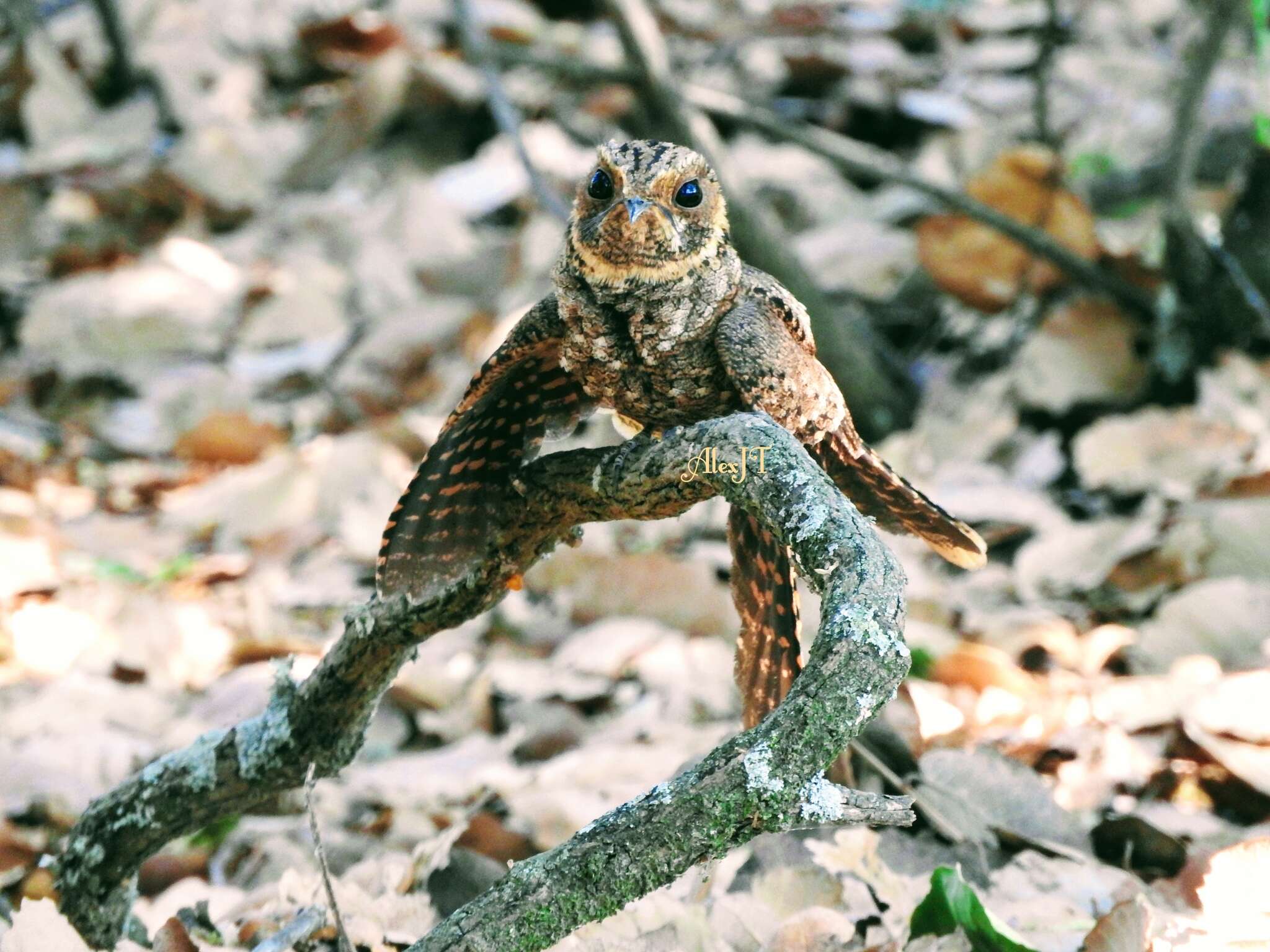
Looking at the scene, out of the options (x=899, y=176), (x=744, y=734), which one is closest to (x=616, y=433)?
(x=899, y=176)

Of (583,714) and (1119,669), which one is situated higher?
(1119,669)

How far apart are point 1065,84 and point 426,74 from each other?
3380 mm

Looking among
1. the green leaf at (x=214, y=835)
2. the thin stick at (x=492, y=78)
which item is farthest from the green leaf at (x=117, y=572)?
the thin stick at (x=492, y=78)

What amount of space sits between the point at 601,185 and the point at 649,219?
13 centimetres

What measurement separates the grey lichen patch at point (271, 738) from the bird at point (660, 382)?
28 cm

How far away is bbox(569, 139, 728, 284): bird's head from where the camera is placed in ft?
6.09

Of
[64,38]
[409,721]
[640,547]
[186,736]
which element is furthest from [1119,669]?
[64,38]

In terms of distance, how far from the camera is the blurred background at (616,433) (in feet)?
7.87

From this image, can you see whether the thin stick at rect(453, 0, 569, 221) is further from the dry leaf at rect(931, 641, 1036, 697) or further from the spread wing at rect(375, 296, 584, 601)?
the spread wing at rect(375, 296, 584, 601)

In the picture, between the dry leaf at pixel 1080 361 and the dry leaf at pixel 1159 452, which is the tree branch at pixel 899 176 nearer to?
the dry leaf at pixel 1080 361

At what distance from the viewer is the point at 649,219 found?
1.85m

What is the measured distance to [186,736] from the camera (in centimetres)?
304

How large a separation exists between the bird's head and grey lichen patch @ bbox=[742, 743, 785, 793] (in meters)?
0.83

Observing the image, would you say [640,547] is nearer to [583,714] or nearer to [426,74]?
[583,714]
